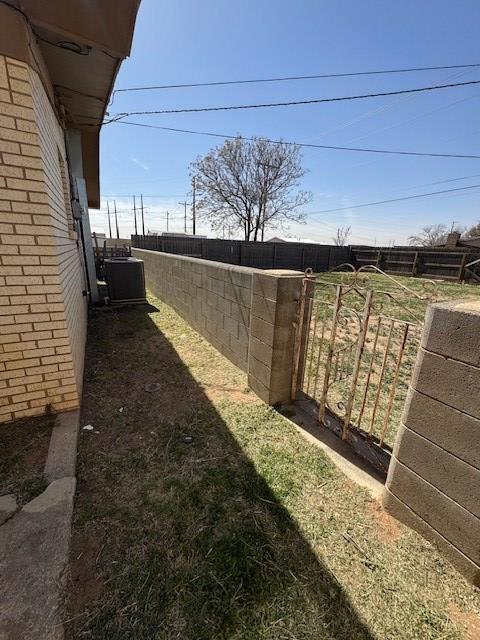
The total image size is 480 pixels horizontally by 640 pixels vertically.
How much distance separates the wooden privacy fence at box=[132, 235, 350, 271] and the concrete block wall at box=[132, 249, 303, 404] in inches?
359

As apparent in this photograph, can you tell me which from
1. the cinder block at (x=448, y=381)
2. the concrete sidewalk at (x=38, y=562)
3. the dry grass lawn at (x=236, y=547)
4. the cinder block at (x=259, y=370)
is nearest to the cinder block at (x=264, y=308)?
the cinder block at (x=259, y=370)

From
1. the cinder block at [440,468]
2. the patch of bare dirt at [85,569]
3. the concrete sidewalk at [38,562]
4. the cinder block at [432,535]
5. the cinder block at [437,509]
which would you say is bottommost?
the patch of bare dirt at [85,569]

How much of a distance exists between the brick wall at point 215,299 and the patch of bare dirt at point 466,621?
271cm

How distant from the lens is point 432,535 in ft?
5.52

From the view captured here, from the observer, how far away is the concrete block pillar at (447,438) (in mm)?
1435

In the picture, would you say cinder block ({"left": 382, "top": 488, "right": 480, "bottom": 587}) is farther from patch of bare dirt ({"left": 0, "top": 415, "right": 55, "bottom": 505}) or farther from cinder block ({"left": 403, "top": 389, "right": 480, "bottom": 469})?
patch of bare dirt ({"left": 0, "top": 415, "right": 55, "bottom": 505})

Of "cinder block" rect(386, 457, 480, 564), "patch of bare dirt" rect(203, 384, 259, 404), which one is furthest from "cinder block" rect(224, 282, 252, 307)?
"cinder block" rect(386, 457, 480, 564)

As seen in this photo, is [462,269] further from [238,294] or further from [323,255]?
[238,294]

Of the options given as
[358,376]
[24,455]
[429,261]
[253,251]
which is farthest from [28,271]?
[429,261]

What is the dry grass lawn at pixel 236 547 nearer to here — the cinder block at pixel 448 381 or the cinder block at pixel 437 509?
the cinder block at pixel 437 509

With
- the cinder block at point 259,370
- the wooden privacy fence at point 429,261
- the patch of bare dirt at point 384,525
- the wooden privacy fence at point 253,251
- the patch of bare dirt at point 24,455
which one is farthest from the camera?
the wooden privacy fence at point 429,261

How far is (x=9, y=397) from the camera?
2557 millimetres

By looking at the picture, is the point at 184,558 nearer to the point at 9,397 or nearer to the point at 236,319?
the point at 9,397

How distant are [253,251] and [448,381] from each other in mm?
16410
